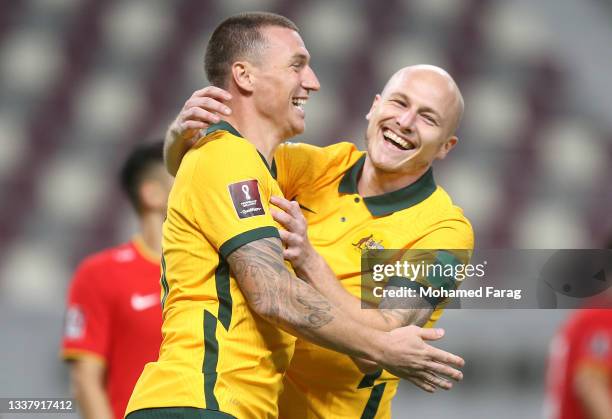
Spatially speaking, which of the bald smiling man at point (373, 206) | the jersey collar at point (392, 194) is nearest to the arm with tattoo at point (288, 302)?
the bald smiling man at point (373, 206)

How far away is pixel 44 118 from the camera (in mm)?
7004

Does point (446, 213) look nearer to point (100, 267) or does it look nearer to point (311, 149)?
point (311, 149)

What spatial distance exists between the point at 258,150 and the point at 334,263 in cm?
42

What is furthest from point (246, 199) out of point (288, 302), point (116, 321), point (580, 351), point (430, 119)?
point (580, 351)

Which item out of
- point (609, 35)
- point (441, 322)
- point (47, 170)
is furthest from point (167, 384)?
point (609, 35)

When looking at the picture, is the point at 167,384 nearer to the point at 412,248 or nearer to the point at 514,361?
the point at 412,248

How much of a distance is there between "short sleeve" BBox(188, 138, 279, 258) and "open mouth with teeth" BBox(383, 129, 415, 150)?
59 centimetres

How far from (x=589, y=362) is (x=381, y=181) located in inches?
55.1

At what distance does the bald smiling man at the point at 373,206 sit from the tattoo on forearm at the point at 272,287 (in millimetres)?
426

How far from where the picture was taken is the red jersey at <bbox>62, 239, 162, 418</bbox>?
3697 millimetres

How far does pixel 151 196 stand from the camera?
4.08 metres

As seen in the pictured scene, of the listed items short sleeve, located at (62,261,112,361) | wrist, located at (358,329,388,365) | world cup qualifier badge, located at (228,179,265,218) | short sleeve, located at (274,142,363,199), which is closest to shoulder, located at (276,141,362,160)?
short sleeve, located at (274,142,363,199)

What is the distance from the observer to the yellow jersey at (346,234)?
278 centimetres

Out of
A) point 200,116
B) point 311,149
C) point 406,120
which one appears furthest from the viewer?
point 311,149
